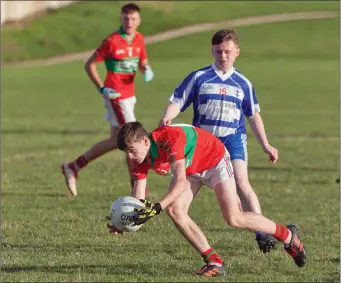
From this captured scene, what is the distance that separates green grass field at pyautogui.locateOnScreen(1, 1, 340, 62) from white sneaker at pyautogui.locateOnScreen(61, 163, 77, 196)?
172ft

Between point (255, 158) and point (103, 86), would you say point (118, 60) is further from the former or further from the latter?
point (255, 158)

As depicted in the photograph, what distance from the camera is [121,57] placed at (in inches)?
525

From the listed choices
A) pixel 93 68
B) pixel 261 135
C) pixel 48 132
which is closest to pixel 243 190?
pixel 261 135

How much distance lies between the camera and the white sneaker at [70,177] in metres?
12.9

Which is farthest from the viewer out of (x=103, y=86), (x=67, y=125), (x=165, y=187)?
(x=67, y=125)

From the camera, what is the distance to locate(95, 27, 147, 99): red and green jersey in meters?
13.3

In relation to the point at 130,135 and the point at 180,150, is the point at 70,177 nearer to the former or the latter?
the point at 180,150

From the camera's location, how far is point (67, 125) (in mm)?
24719

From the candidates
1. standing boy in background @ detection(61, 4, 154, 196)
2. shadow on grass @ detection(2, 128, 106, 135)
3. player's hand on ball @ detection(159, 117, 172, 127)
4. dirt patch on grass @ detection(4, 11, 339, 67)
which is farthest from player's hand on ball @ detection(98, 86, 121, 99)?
dirt patch on grass @ detection(4, 11, 339, 67)

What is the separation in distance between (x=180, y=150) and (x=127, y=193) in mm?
5983

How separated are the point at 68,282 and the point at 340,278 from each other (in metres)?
2.19

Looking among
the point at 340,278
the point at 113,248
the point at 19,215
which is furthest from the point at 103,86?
the point at 340,278

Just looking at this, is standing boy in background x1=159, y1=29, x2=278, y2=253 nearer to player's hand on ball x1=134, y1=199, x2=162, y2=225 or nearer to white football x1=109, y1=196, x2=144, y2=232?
white football x1=109, y1=196, x2=144, y2=232

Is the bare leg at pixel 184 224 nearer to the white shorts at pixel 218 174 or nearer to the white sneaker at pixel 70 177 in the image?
the white shorts at pixel 218 174
